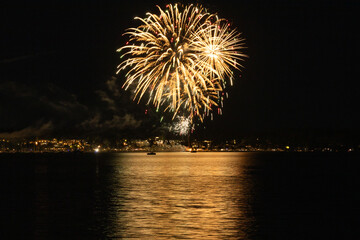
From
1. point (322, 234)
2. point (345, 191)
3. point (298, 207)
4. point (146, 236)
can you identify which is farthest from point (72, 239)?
point (345, 191)

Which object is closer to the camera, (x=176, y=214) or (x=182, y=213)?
(x=176, y=214)

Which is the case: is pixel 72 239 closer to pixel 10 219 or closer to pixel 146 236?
pixel 146 236


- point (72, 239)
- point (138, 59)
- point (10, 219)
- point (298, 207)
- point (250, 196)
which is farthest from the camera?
point (138, 59)

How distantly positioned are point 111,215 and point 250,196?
1799cm

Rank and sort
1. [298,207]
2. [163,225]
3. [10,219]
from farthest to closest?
[298,207] < [10,219] < [163,225]

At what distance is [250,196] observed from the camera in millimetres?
48500

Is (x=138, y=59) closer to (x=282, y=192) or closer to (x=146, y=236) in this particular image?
(x=282, y=192)

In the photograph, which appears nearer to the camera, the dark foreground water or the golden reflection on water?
the golden reflection on water

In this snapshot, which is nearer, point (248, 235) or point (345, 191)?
point (248, 235)

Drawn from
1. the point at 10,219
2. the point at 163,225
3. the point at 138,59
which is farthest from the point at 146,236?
the point at 138,59

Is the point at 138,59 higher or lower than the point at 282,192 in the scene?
higher

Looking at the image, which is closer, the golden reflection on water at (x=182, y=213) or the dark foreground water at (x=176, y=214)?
the golden reflection on water at (x=182, y=213)

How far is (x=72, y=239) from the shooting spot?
85.0 feet

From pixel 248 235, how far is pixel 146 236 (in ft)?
17.9
